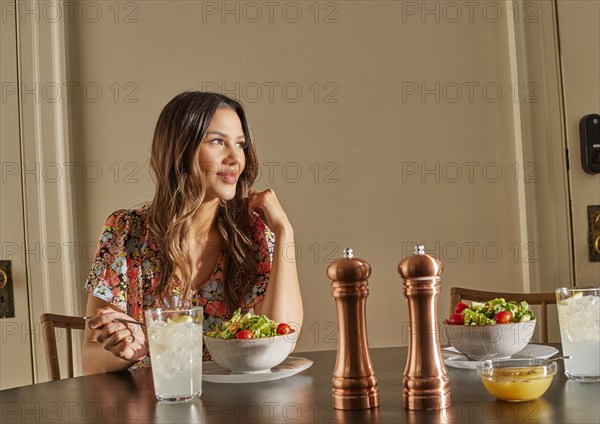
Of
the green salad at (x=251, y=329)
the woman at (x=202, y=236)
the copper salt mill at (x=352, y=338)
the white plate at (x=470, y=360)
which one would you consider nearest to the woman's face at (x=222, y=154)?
the woman at (x=202, y=236)

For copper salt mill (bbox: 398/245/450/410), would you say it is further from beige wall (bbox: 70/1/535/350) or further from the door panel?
the door panel

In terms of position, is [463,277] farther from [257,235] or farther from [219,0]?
[219,0]

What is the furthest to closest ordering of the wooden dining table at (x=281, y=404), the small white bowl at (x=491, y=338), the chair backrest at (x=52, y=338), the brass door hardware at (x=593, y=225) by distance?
the brass door hardware at (x=593, y=225)
the chair backrest at (x=52, y=338)
the small white bowl at (x=491, y=338)
the wooden dining table at (x=281, y=404)

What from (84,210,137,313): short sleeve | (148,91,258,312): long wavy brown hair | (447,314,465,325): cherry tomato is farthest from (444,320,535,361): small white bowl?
(84,210,137,313): short sleeve

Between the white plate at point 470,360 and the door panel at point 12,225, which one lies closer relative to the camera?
the white plate at point 470,360

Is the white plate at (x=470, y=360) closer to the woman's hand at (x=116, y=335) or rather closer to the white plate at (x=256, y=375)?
the white plate at (x=256, y=375)

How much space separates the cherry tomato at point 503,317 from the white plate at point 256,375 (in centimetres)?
37

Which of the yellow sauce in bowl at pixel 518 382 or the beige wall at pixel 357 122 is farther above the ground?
the beige wall at pixel 357 122

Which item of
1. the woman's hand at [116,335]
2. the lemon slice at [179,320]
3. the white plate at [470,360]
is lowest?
the white plate at [470,360]

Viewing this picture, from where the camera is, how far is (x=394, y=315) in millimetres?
2854

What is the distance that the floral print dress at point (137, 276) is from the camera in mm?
2191

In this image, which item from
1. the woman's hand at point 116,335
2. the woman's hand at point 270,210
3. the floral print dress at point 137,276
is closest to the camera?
the woman's hand at point 116,335

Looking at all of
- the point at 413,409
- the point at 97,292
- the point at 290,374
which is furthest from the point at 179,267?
the point at 413,409

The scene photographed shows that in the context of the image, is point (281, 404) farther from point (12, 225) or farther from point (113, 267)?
point (12, 225)
